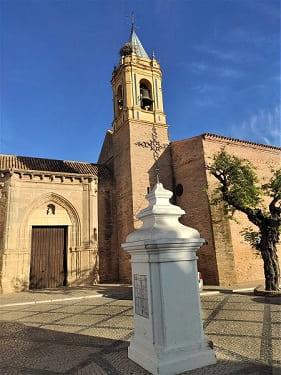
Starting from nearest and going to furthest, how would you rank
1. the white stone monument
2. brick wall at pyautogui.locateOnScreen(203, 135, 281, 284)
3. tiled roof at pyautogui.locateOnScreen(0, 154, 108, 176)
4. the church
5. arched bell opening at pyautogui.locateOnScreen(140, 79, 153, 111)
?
the white stone monument < brick wall at pyautogui.locateOnScreen(203, 135, 281, 284) < the church < tiled roof at pyautogui.locateOnScreen(0, 154, 108, 176) < arched bell opening at pyautogui.locateOnScreen(140, 79, 153, 111)

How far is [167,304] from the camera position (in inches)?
136

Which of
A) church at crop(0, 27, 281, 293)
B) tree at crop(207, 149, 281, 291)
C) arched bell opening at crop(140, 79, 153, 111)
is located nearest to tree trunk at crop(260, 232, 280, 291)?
tree at crop(207, 149, 281, 291)

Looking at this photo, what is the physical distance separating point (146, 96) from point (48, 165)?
7586mm

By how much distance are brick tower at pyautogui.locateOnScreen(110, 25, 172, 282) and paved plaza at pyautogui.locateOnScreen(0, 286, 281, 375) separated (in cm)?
617

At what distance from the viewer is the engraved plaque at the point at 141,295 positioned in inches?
144

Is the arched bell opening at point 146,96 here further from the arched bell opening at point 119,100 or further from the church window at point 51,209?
the church window at point 51,209

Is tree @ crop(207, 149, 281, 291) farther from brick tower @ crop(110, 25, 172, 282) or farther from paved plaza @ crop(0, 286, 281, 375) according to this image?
brick tower @ crop(110, 25, 172, 282)

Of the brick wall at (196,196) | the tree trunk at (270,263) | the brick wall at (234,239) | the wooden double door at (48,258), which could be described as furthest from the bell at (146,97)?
the tree trunk at (270,263)

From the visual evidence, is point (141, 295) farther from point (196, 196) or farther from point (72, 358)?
point (196, 196)

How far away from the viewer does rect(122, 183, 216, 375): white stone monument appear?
132 inches

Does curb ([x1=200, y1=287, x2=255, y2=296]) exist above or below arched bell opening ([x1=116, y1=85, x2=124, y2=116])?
below

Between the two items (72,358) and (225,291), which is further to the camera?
(225,291)

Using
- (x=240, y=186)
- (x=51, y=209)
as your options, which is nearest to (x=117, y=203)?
(x=51, y=209)

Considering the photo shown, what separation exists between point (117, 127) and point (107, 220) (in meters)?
6.01
